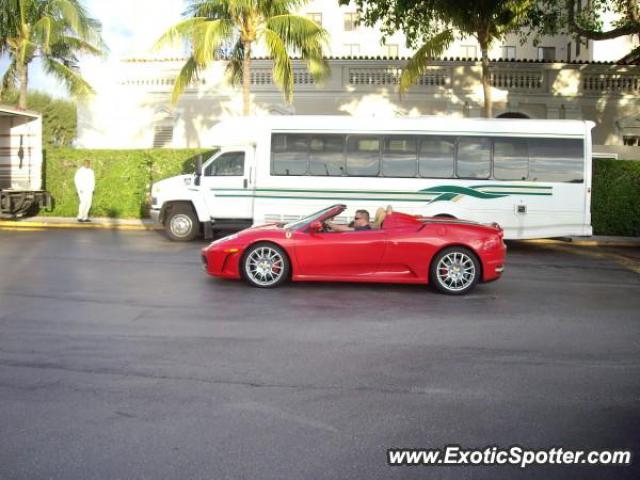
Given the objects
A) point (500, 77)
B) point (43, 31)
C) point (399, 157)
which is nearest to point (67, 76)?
point (43, 31)

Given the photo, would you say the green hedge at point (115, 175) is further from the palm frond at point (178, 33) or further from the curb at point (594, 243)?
the curb at point (594, 243)

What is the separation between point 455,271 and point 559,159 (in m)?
6.81

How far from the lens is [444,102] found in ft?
79.6

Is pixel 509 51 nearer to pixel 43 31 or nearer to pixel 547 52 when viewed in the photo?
pixel 547 52

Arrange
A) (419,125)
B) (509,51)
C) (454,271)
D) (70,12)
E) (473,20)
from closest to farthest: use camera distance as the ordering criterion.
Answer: (454,271), (419,125), (473,20), (70,12), (509,51)

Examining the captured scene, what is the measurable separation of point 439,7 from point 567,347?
47.6ft

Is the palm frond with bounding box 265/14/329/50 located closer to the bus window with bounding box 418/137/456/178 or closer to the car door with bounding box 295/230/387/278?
the bus window with bounding box 418/137/456/178

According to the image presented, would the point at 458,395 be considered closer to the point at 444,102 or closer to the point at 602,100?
the point at 444,102

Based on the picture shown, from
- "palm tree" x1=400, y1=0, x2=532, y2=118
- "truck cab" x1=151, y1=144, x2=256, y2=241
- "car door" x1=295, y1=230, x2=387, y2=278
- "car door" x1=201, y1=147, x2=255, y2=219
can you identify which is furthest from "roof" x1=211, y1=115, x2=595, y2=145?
"car door" x1=295, y1=230, x2=387, y2=278

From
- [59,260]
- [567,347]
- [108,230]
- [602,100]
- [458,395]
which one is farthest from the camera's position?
[602,100]

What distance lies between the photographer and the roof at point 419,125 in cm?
1509

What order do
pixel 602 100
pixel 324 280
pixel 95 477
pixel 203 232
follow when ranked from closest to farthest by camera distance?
1. pixel 95 477
2. pixel 324 280
3. pixel 203 232
4. pixel 602 100

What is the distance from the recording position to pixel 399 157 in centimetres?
1541

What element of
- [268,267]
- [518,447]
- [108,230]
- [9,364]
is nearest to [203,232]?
[108,230]
